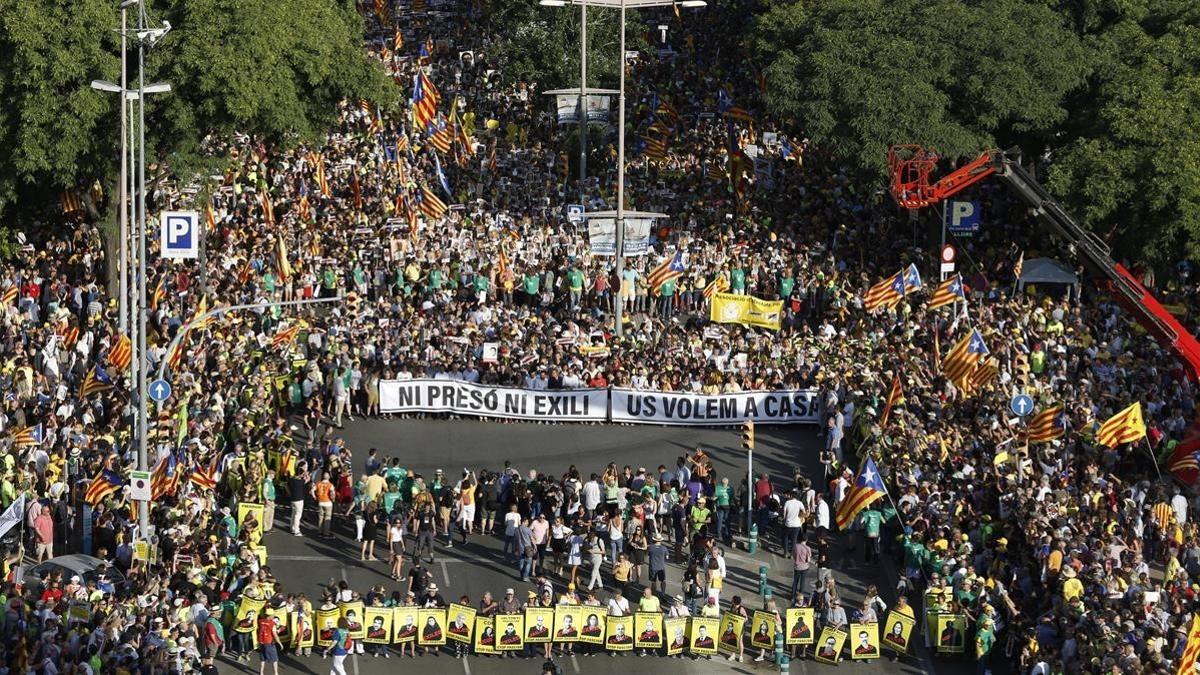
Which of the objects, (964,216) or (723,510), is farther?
(964,216)

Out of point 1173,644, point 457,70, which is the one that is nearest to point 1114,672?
point 1173,644

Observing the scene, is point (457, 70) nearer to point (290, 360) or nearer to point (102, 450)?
point (290, 360)

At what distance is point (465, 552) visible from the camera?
4466 cm

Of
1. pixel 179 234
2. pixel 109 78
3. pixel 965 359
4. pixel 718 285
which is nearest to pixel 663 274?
pixel 718 285

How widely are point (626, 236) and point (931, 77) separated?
10682 millimetres

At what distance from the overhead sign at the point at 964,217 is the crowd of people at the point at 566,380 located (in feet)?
3.02

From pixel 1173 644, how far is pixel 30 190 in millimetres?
34352

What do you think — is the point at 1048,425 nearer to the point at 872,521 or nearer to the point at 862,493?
the point at 872,521

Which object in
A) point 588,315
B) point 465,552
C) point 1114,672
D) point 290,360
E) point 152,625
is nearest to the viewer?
point 1114,672

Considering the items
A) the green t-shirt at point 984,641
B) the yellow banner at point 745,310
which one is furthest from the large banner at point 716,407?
the green t-shirt at point 984,641

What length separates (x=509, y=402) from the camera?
51.2 meters

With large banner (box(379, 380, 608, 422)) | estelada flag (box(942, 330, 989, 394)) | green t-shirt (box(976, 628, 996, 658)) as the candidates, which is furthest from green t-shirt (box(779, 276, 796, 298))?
green t-shirt (box(976, 628, 996, 658))

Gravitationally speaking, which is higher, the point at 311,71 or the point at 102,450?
the point at 311,71

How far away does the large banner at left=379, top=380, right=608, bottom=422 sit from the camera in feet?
168
